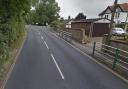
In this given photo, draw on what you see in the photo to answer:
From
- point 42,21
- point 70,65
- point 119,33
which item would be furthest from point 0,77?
point 42,21

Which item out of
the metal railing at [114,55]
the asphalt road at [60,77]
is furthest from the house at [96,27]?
the asphalt road at [60,77]

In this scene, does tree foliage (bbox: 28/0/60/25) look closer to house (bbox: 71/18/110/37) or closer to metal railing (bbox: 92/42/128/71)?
house (bbox: 71/18/110/37)

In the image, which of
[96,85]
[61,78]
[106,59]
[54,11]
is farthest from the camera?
[54,11]

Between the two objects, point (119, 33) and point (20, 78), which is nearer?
point (20, 78)

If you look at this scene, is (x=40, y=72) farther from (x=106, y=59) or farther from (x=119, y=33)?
(x=119, y=33)

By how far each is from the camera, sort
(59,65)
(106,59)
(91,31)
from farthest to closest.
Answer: (91,31)
(106,59)
(59,65)

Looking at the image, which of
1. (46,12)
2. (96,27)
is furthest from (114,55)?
(46,12)

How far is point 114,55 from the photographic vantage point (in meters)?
19.8

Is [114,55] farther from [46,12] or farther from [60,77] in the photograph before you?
[46,12]

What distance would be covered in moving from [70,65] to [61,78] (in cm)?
385

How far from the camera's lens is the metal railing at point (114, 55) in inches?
619

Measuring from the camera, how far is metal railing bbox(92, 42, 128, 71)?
51.5ft

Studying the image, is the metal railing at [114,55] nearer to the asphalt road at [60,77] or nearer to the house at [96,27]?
the asphalt road at [60,77]

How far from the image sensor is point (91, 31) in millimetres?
46375
